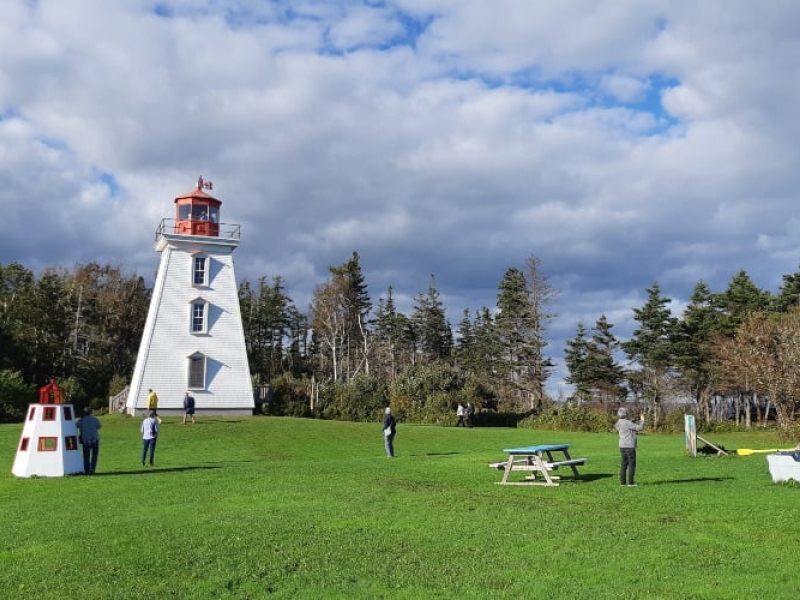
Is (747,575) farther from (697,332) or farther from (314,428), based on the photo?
(697,332)

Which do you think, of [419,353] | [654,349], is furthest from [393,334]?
[654,349]

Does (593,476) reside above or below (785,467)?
below

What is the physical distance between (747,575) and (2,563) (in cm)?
873

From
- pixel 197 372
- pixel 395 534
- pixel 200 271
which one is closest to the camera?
pixel 395 534

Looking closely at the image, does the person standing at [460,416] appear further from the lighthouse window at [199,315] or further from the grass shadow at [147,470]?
the grass shadow at [147,470]

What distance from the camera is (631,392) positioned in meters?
67.1

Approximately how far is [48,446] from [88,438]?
97 cm

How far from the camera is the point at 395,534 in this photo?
11.1 m

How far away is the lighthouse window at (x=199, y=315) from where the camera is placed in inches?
1713

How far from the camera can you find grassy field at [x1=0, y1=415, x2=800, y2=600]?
8.41 meters

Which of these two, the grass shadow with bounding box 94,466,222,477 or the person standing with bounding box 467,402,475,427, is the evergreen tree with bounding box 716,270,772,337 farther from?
the grass shadow with bounding box 94,466,222,477

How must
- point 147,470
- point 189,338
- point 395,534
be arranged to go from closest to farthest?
1. point 395,534
2. point 147,470
3. point 189,338

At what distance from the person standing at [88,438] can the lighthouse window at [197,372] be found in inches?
880

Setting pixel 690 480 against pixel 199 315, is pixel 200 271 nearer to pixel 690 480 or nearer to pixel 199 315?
pixel 199 315
